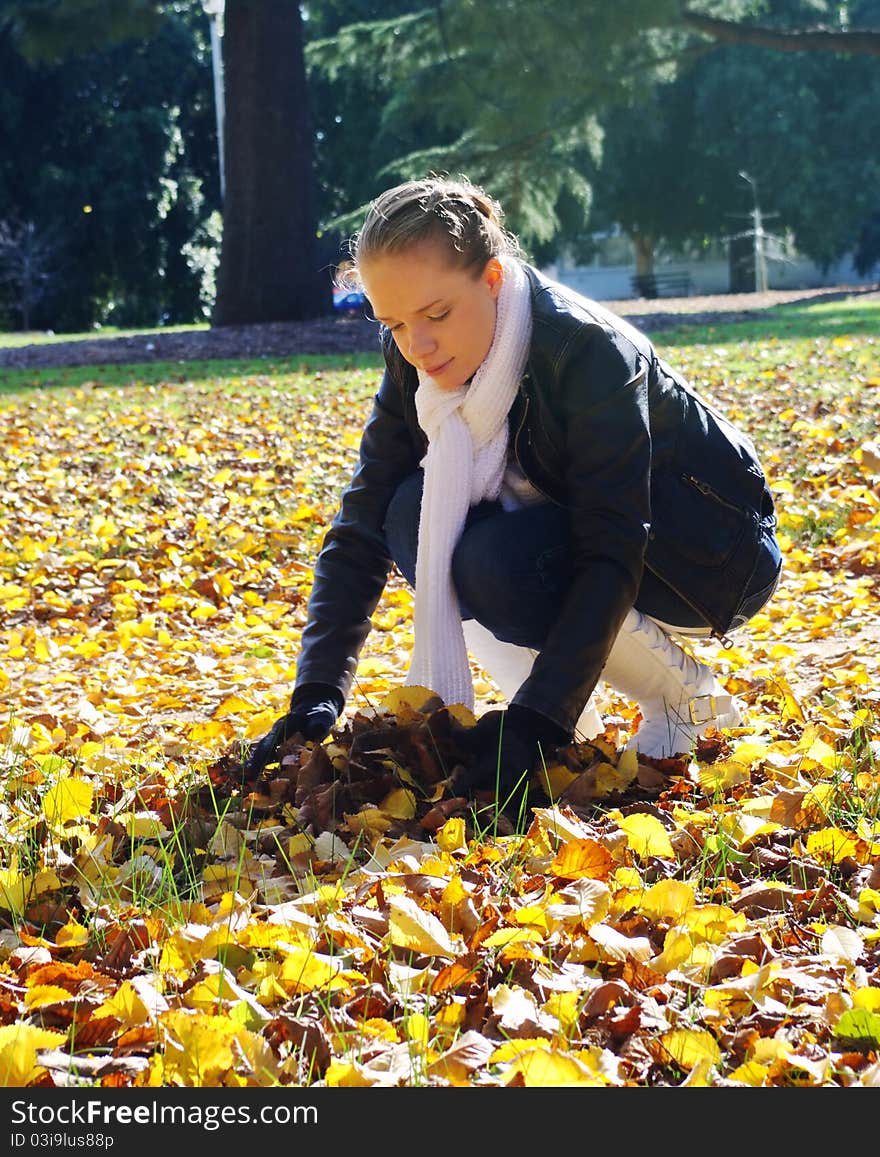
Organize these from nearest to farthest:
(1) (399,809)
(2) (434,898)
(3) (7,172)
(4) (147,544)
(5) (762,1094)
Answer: (5) (762,1094) < (2) (434,898) < (1) (399,809) < (4) (147,544) < (3) (7,172)

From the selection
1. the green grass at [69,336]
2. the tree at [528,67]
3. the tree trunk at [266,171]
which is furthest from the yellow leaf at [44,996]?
the green grass at [69,336]

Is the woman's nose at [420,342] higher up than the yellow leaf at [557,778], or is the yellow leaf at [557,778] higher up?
the woman's nose at [420,342]

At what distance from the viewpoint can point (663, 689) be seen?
9.84 feet

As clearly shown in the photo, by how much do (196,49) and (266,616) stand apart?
29807mm

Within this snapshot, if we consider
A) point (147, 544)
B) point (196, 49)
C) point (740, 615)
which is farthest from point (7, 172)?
point (740, 615)

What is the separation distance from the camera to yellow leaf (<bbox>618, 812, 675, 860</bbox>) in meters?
2.25

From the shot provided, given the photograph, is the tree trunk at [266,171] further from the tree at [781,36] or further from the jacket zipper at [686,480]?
the jacket zipper at [686,480]

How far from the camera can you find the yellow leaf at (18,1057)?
1618 mm

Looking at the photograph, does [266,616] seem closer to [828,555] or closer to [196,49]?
[828,555]

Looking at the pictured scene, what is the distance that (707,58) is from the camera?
32781 mm

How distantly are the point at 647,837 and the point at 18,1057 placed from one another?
104cm

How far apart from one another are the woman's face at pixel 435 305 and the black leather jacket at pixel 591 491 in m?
0.11

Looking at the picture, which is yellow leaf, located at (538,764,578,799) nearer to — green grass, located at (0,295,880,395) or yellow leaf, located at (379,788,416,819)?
yellow leaf, located at (379,788,416,819)

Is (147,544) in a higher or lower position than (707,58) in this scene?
lower
